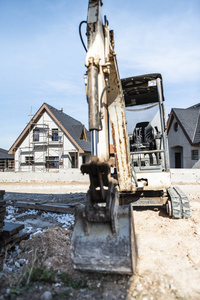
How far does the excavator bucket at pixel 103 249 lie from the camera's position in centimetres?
252

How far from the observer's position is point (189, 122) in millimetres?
20484

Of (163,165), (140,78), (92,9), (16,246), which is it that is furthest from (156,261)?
(140,78)

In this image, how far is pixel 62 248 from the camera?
12.4 ft

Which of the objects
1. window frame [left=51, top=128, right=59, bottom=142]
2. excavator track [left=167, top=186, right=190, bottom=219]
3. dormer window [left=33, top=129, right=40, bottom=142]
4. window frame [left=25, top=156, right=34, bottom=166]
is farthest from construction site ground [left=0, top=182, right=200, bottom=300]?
dormer window [left=33, top=129, right=40, bottom=142]

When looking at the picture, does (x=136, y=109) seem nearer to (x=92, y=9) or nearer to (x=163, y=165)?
(x=163, y=165)

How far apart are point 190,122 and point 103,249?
65.6ft

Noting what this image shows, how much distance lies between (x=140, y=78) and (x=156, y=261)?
13.9ft

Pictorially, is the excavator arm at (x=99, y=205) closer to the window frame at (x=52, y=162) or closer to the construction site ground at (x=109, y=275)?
the construction site ground at (x=109, y=275)

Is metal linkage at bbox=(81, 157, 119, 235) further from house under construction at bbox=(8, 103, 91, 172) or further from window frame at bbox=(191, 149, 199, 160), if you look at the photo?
house under construction at bbox=(8, 103, 91, 172)

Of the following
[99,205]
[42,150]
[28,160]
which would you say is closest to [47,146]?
[42,150]

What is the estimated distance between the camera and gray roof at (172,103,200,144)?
1869cm

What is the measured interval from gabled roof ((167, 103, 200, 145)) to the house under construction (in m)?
8.88

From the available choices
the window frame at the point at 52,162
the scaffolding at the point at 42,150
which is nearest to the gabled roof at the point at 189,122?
the scaffolding at the point at 42,150

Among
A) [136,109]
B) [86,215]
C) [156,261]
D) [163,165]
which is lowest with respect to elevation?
[156,261]
